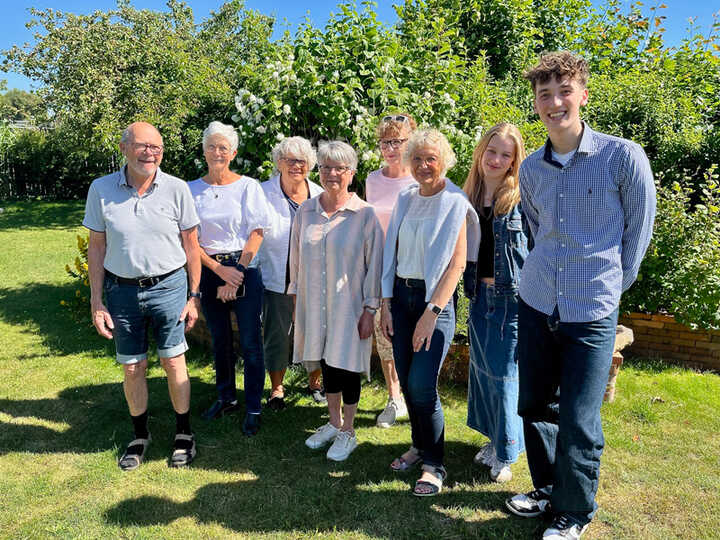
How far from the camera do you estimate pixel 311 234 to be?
3162mm

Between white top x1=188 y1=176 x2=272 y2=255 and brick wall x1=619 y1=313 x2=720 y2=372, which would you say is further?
brick wall x1=619 y1=313 x2=720 y2=372

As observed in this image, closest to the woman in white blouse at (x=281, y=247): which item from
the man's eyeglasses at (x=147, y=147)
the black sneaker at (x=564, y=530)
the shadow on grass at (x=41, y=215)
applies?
the man's eyeglasses at (x=147, y=147)

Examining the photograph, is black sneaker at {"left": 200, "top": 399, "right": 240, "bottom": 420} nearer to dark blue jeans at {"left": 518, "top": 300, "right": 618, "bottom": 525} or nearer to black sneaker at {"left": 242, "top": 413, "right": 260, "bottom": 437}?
black sneaker at {"left": 242, "top": 413, "right": 260, "bottom": 437}

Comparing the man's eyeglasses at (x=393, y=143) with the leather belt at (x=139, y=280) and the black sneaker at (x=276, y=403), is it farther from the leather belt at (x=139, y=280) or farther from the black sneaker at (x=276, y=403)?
the black sneaker at (x=276, y=403)

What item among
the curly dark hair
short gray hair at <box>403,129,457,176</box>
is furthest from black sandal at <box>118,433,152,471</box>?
the curly dark hair

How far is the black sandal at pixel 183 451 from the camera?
3.28 metres

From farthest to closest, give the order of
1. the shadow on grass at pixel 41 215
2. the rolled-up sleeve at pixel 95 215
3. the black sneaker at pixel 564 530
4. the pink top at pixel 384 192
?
the shadow on grass at pixel 41 215 < the pink top at pixel 384 192 < the rolled-up sleeve at pixel 95 215 < the black sneaker at pixel 564 530

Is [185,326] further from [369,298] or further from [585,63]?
[585,63]

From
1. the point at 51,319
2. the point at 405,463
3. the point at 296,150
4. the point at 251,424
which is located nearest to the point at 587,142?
the point at 296,150

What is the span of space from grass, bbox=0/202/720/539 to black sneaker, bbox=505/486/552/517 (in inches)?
1.8

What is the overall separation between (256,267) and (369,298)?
100cm

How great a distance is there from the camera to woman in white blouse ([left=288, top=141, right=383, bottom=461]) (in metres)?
3.08

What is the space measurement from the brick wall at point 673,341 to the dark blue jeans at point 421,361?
9.76ft

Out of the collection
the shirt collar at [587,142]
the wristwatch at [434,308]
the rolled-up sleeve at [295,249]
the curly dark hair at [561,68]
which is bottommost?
the wristwatch at [434,308]
